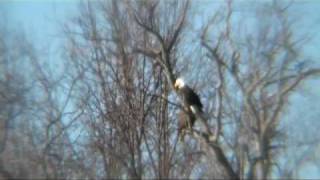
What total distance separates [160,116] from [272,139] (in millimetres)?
6434

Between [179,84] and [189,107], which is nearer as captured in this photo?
[189,107]

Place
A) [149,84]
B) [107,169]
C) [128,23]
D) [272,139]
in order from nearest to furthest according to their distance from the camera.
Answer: [272,139] < [107,169] < [128,23] < [149,84]

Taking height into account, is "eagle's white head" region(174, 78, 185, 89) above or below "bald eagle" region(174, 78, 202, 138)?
above

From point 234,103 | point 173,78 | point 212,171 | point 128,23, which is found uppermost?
point 128,23

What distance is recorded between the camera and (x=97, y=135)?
70.8 feet

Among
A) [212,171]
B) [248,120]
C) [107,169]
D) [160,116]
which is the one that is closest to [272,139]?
[248,120]

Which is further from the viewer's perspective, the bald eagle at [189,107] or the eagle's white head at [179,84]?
the eagle's white head at [179,84]

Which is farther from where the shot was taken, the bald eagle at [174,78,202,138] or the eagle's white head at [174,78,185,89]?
the eagle's white head at [174,78,185,89]

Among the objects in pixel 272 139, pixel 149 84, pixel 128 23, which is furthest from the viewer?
pixel 149 84

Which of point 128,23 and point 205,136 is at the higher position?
point 128,23

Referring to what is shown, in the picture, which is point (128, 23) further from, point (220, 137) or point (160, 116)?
point (220, 137)

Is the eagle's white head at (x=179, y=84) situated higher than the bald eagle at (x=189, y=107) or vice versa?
the eagle's white head at (x=179, y=84)

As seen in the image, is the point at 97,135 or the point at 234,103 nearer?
the point at 234,103

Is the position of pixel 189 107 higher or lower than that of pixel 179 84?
lower
